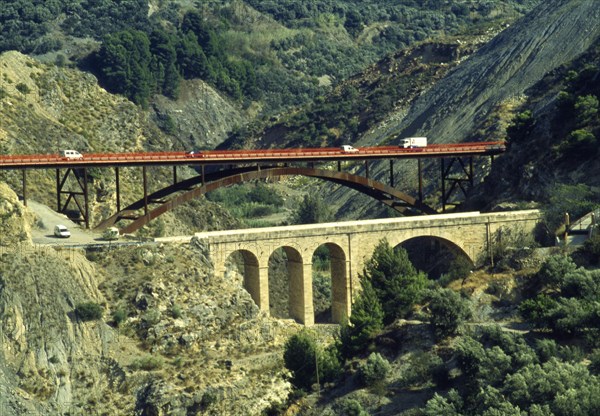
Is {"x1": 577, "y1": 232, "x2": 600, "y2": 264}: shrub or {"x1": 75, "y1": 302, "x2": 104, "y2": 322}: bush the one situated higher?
{"x1": 577, "y1": 232, "x2": 600, "y2": 264}: shrub

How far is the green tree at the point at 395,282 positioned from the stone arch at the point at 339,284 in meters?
4.97

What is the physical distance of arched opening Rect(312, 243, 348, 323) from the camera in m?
100

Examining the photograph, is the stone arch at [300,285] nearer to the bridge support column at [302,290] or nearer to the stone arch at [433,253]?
the bridge support column at [302,290]

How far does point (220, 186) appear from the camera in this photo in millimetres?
107562

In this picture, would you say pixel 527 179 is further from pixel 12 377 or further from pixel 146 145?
pixel 12 377

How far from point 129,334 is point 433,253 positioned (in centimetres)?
2996

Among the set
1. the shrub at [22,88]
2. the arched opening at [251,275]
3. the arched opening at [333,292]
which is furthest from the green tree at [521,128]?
the shrub at [22,88]

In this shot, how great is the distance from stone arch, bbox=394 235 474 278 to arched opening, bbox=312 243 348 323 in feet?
14.0

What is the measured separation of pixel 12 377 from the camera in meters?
84.1

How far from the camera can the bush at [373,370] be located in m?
82.8

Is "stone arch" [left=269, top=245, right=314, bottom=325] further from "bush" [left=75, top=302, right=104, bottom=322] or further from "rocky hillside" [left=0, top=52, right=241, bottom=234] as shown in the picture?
"rocky hillside" [left=0, top=52, right=241, bottom=234]

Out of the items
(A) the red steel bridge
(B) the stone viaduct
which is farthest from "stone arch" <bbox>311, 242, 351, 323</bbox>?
(A) the red steel bridge

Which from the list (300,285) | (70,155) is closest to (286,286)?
(300,285)

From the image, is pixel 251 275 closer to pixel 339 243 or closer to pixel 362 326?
pixel 339 243
